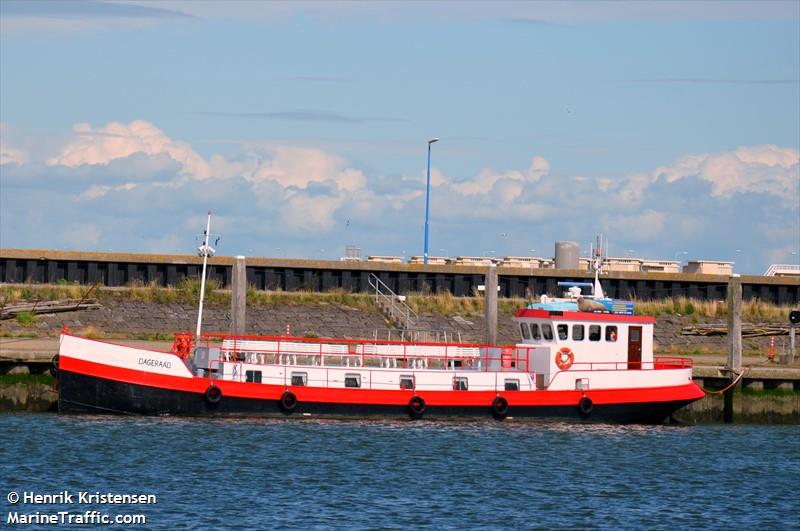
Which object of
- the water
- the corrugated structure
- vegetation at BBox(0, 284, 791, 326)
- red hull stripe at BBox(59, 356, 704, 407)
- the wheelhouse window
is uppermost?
the corrugated structure

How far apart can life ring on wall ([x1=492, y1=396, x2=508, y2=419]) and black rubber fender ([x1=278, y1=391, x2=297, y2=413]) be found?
5.54 meters

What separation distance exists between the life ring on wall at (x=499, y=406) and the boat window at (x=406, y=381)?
2343mm

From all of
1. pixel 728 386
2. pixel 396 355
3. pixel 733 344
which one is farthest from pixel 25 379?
pixel 733 344

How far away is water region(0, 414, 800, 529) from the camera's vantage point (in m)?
27.8

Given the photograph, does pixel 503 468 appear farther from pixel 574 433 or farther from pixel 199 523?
pixel 199 523

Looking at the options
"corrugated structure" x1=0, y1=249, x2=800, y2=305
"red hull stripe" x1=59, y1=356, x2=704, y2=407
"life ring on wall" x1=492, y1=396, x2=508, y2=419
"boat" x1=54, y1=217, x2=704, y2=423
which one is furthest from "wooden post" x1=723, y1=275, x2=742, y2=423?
"corrugated structure" x1=0, y1=249, x2=800, y2=305

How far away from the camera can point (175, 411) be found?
37.9m

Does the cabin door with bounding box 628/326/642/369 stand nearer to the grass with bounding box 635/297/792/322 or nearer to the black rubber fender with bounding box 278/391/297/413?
the black rubber fender with bounding box 278/391/297/413

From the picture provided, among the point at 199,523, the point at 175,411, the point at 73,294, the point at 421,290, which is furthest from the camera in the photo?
the point at 421,290

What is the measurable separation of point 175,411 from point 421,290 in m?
22.3

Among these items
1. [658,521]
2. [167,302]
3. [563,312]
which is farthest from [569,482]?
[167,302]

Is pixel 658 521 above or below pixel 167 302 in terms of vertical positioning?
below

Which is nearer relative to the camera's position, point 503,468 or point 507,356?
point 503,468

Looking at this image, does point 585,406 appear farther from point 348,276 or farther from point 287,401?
point 348,276
